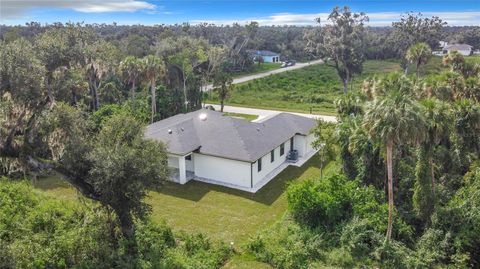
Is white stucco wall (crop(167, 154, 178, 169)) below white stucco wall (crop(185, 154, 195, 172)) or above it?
above

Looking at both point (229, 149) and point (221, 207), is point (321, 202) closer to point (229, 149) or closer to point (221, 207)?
point (221, 207)

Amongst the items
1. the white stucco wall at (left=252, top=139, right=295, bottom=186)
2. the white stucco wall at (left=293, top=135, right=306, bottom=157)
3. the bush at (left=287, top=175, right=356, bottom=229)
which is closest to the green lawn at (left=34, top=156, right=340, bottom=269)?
the white stucco wall at (left=252, top=139, right=295, bottom=186)

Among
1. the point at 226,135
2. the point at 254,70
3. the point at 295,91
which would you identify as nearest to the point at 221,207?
the point at 226,135

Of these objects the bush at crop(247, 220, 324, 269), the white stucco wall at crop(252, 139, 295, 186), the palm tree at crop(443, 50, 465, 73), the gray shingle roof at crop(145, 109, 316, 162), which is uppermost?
the palm tree at crop(443, 50, 465, 73)

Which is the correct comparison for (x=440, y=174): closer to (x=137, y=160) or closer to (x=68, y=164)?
(x=137, y=160)

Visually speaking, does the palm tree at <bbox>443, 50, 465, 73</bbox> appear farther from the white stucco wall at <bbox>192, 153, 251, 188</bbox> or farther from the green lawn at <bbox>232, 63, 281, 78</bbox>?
the green lawn at <bbox>232, 63, 281, 78</bbox>

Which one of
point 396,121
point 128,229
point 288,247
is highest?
point 396,121

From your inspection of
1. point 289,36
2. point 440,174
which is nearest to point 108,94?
point 440,174
